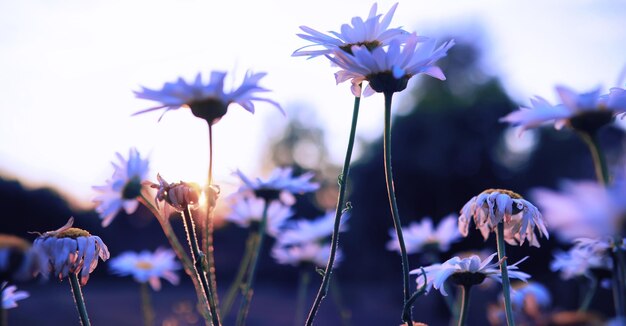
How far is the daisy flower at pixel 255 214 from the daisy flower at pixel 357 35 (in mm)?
1557

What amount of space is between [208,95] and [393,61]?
1.35ft

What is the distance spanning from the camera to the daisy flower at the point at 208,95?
1337 millimetres

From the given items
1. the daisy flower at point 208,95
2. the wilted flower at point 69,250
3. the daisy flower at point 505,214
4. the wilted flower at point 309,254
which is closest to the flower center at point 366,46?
the daisy flower at point 208,95

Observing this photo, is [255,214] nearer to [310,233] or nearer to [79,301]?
[310,233]

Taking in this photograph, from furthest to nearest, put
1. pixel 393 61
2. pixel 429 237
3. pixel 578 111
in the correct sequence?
1. pixel 429 237
2. pixel 393 61
3. pixel 578 111

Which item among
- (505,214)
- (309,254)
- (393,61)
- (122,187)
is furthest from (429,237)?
(393,61)

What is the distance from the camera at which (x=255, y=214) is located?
316 centimetres

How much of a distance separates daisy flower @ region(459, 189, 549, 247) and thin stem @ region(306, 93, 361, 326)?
39cm

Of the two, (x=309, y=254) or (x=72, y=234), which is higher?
(x=72, y=234)

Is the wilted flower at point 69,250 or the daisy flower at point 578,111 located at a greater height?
the daisy flower at point 578,111

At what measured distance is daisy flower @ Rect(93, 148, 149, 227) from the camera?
1.89 m

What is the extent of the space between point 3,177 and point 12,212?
3.29ft

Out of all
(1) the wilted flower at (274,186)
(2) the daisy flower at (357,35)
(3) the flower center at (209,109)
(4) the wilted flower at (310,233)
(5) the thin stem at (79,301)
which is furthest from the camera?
(4) the wilted flower at (310,233)

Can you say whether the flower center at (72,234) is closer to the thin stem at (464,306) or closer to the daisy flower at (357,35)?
the daisy flower at (357,35)
